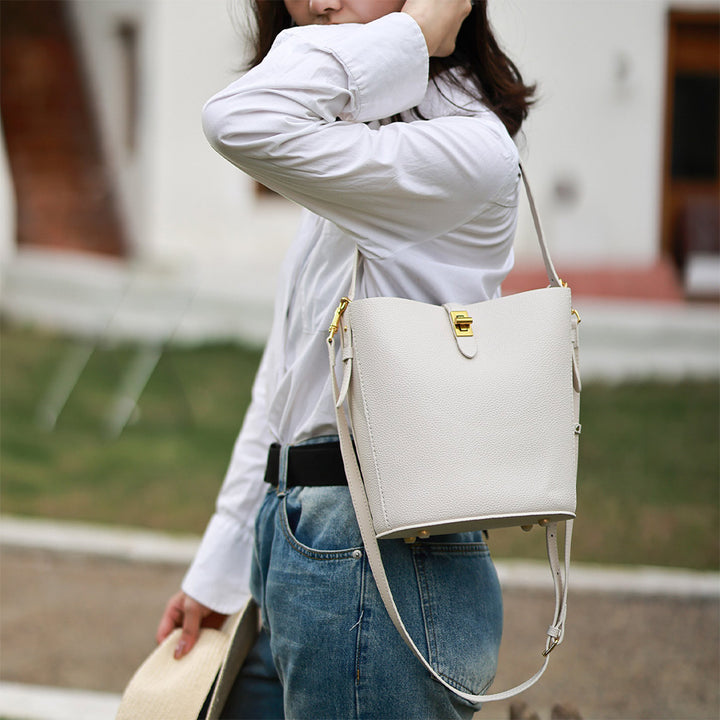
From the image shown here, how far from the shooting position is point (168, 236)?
9555 millimetres

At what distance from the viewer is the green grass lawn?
4.81 m

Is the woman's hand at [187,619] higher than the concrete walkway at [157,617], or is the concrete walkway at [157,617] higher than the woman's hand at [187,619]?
the woman's hand at [187,619]

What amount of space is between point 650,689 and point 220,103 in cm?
285

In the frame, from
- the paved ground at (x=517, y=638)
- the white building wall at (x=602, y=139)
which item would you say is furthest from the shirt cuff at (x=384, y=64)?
the white building wall at (x=602, y=139)

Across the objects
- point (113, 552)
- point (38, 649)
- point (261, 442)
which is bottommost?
point (113, 552)

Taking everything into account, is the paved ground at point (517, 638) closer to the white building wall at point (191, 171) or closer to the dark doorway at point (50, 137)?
the white building wall at point (191, 171)

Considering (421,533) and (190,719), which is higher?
(421,533)

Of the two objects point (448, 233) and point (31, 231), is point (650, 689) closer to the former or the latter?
point (448, 233)

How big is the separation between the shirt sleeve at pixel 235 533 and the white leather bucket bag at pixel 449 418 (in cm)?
40

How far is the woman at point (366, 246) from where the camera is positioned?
3.79ft

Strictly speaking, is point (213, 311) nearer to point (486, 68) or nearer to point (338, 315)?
point (486, 68)

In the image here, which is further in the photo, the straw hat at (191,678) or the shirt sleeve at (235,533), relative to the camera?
the shirt sleeve at (235,533)

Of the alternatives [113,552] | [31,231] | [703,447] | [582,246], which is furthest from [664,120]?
[113,552]

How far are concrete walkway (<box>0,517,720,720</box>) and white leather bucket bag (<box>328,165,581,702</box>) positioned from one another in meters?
1.99
